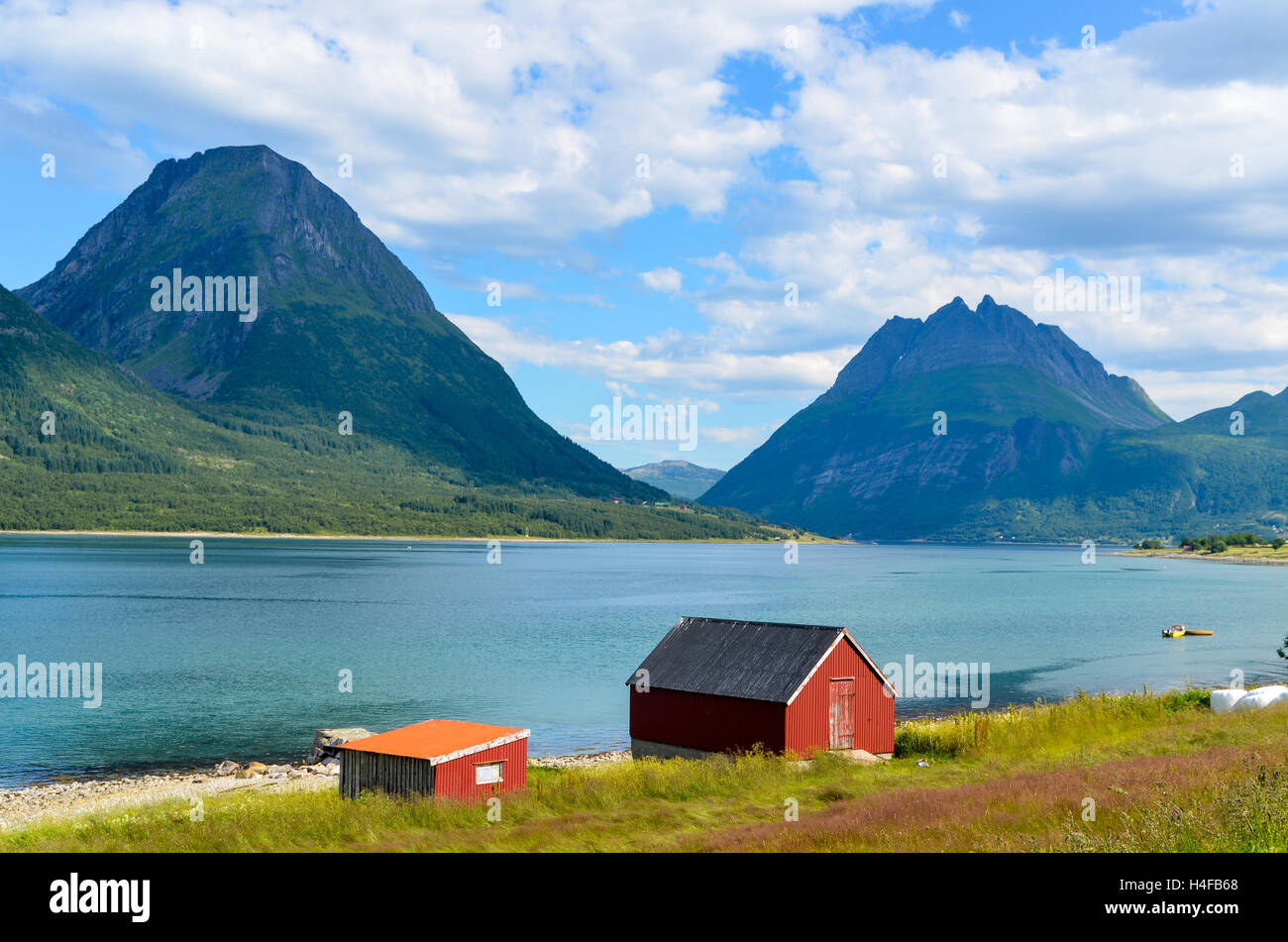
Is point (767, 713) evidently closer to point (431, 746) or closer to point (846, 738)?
point (846, 738)

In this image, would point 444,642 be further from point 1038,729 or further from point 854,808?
point 854,808

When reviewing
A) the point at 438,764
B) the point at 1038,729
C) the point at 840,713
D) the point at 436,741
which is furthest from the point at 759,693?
the point at 438,764

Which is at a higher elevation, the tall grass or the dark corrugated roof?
the dark corrugated roof

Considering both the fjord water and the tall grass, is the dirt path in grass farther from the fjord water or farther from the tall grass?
the fjord water

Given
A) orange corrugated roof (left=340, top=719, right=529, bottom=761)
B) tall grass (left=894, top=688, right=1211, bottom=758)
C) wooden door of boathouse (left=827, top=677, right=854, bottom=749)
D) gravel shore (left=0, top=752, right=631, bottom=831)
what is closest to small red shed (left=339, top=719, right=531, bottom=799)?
orange corrugated roof (left=340, top=719, right=529, bottom=761)

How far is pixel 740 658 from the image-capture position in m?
36.6

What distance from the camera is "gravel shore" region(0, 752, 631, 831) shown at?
34250 mm

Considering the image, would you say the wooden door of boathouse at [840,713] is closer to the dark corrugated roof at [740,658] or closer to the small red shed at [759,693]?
the small red shed at [759,693]

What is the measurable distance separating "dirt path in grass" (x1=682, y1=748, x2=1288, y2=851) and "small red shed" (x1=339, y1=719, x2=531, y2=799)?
9.11 meters

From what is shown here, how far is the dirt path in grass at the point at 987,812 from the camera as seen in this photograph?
16.4 metres

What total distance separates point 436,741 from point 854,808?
12267mm

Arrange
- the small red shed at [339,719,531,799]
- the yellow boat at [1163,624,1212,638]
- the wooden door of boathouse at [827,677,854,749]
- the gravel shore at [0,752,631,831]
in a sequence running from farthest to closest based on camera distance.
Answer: the yellow boat at [1163,624,1212,638]
the wooden door of boathouse at [827,677,854,749]
the gravel shore at [0,752,631,831]
the small red shed at [339,719,531,799]

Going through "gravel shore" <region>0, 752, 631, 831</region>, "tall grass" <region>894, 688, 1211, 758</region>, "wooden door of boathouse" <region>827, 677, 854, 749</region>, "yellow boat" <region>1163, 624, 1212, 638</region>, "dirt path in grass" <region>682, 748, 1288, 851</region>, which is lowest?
"yellow boat" <region>1163, 624, 1212, 638</region>
